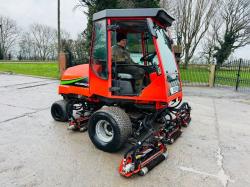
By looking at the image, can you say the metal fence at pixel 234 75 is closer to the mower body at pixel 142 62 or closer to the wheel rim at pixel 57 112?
the mower body at pixel 142 62

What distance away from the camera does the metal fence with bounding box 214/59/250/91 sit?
12258 millimetres

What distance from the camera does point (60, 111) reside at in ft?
19.1

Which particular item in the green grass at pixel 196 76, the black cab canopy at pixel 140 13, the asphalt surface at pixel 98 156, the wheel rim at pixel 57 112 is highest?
the black cab canopy at pixel 140 13

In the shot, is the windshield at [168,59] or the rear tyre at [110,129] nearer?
the rear tyre at [110,129]

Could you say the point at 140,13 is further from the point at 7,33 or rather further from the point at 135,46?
the point at 7,33

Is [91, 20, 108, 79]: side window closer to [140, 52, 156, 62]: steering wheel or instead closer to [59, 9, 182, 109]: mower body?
[59, 9, 182, 109]: mower body

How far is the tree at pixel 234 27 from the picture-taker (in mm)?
27453

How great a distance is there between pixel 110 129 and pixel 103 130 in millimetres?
133

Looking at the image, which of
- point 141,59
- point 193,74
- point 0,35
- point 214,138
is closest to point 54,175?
point 141,59

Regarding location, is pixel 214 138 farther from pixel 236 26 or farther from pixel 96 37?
pixel 236 26

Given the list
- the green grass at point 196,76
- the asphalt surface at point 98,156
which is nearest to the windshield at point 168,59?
the asphalt surface at point 98,156

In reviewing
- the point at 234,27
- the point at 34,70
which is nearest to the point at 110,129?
the point at 34,70

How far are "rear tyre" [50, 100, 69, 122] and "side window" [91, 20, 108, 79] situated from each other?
1644 mm

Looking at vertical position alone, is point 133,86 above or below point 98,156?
above
